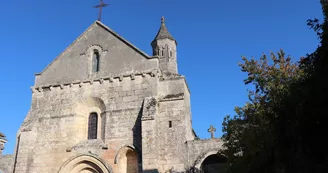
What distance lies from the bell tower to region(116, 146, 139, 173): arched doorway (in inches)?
231

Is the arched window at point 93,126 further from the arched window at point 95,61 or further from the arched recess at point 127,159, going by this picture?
the arched window at point 95,61

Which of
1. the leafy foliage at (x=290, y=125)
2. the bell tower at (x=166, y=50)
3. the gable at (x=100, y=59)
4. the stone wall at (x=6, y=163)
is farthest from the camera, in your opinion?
the bell tower at (x=166, y=50)

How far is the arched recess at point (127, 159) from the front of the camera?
53.2ft

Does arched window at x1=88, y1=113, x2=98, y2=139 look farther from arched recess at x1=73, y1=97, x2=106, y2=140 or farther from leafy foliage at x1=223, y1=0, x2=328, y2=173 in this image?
leafy foliage at x1=223, y1=0, x2=328, y2=173

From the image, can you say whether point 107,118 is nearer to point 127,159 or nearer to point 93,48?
point 127,159

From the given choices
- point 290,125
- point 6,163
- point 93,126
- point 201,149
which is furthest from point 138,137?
point 290,125

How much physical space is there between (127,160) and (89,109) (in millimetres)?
3723

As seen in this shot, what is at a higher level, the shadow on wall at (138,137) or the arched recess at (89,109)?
the arched recess at (89,109)

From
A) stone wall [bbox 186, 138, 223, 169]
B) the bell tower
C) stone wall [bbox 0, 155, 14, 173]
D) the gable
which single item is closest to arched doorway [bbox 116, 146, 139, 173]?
stone wall [bbox 186, 138, 223, 169]

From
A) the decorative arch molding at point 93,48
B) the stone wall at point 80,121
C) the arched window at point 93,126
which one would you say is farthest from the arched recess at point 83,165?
the decorative arch molding at point 93,48

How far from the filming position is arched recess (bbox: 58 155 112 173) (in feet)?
54.5

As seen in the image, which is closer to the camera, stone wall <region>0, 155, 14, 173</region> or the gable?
the gable

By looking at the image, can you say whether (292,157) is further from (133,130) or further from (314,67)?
(133,130)

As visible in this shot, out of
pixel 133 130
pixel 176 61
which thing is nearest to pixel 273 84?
pixel 133 130
